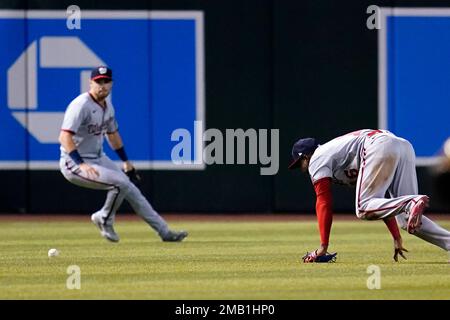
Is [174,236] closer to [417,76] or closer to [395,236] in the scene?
[395,236]

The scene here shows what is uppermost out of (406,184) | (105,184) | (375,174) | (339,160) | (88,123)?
(88,123)

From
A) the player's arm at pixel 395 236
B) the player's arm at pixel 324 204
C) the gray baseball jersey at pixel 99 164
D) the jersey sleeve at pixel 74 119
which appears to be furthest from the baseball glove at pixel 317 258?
the jersey sleeve at pixel 74 119

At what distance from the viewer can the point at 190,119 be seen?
18.6 m

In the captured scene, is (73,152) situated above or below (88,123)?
below

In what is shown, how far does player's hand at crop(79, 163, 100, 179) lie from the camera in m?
13.6

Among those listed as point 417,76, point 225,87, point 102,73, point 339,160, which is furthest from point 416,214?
point 225,87

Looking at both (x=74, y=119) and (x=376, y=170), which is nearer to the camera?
(x=376, y=170)

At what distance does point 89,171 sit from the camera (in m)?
13.8

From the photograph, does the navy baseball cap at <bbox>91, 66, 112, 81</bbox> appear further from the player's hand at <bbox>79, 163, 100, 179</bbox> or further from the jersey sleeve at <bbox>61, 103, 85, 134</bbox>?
the player's hand at <bbox>79, 163, 100, 179</bbox>

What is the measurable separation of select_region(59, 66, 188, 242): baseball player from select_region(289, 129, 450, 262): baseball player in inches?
119

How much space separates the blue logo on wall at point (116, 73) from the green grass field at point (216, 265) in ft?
7.56

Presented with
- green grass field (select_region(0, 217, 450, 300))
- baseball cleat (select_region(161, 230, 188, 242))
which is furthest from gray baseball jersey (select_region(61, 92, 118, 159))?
baseball cleat (select_region(161, 230, 188, 242))

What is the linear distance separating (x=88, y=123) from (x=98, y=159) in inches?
18.8

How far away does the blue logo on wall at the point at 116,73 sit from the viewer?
18.7 m
